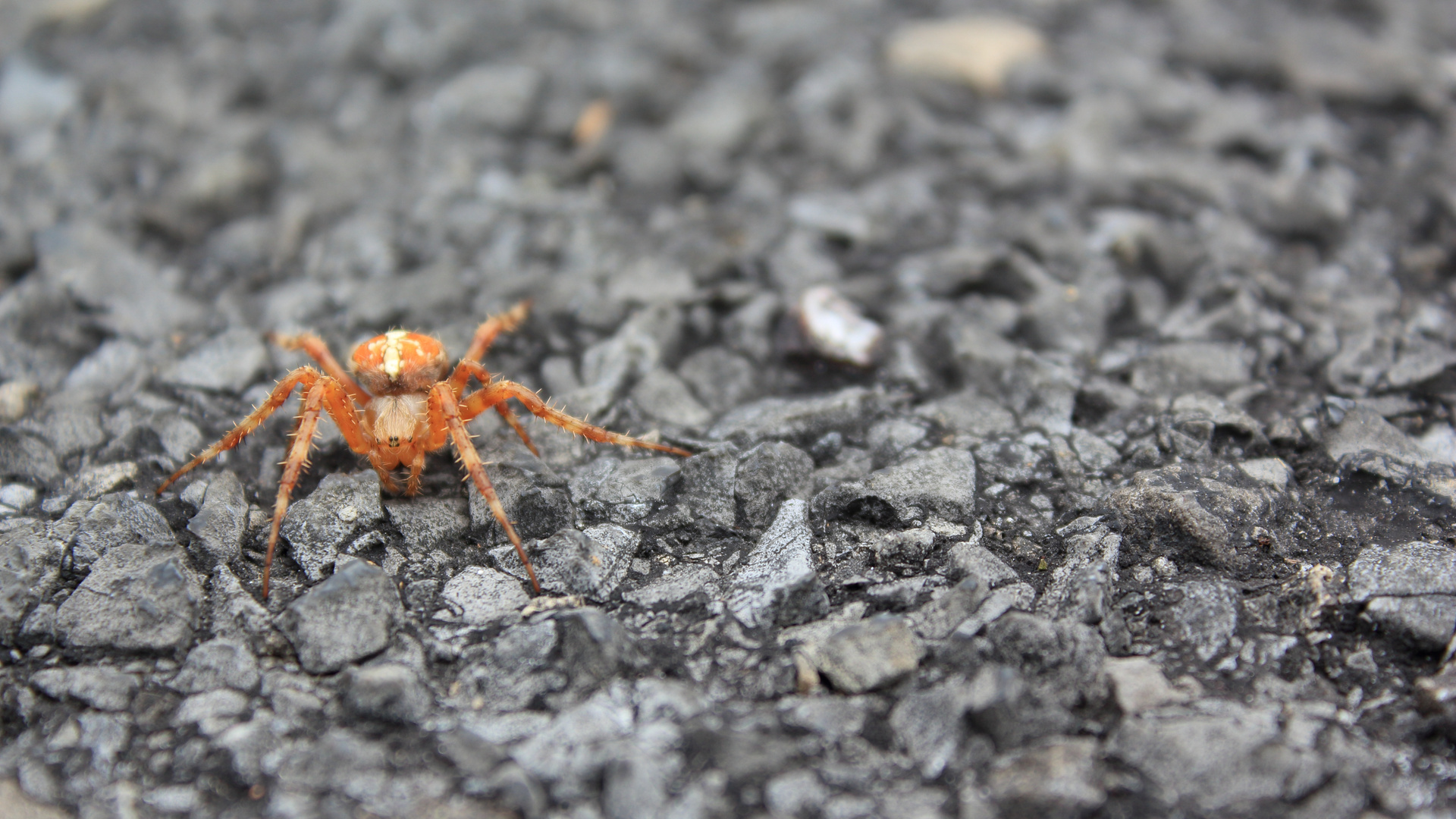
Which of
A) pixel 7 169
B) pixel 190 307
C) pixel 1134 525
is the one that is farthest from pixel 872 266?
pixel 7 169

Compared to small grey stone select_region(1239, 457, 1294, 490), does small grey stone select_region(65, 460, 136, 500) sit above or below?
above

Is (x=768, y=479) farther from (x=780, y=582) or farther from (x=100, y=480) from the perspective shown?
(x=100, y=480)

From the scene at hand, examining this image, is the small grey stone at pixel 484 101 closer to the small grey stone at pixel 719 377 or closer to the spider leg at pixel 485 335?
the spider leg at pixel 485 335

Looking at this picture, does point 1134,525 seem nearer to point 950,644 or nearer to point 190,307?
point 950,644

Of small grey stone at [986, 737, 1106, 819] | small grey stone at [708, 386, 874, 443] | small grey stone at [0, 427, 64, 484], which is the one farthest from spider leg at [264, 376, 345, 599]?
small grey stone at [986, 737, 1106, 819]

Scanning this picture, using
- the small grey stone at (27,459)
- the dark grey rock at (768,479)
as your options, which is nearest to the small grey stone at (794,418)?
the dark grey rock at (768,479)

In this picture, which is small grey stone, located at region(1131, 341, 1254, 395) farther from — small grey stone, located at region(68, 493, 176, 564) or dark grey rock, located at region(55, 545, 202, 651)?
small grey stone, located at region(68, 493, 176, 564)

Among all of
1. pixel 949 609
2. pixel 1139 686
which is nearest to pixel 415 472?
pixel 949 609
